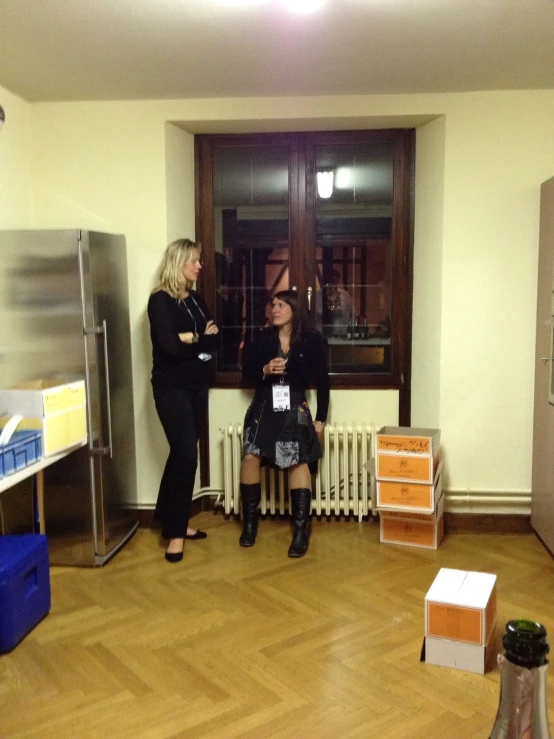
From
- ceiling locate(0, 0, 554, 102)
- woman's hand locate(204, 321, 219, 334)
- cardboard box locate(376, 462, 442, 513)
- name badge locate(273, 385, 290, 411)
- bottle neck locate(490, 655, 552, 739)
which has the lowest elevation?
cardboard box locate(376, 462, 442, 513)

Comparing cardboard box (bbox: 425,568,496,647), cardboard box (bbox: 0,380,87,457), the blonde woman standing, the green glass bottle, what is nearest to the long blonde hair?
the blonde woman standing

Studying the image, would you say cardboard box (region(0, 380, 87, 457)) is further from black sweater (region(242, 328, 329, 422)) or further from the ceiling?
the ceiling

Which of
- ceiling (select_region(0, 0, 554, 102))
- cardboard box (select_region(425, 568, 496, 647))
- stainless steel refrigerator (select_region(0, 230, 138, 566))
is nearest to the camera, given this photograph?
cardboard box (select_region(425, 568, 496, 647))

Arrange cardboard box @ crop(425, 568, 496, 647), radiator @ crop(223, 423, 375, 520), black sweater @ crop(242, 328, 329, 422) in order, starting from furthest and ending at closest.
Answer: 1. radiator @ crop(223, 423, 375, 520)
2. black sweater @ crop(242, 328, 329, 422)
3. cardboard box @ crop(425, 568, 496, 647)

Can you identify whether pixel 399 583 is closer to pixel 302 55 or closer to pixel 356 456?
pixel 356 456

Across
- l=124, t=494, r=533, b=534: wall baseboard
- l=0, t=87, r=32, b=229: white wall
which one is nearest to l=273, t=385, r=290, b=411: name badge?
l=124, t=494, r=533, b=534: wall baseboard

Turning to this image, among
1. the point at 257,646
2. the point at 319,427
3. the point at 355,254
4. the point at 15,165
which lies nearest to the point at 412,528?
the point at 319,427

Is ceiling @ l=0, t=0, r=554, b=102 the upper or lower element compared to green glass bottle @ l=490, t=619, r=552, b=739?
upper

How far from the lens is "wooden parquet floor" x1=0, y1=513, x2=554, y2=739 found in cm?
237

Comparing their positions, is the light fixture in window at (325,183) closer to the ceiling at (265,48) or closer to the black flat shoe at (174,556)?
the ceiling at (265,48)

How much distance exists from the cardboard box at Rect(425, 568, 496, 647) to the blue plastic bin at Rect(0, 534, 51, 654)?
66.9 inches

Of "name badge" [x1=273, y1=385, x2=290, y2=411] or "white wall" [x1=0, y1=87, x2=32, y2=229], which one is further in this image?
"name badge" [x1=273, y1=385, x2=290, y2=411]

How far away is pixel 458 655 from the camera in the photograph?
105 inches

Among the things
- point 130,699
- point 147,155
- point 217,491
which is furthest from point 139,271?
point 130,699
